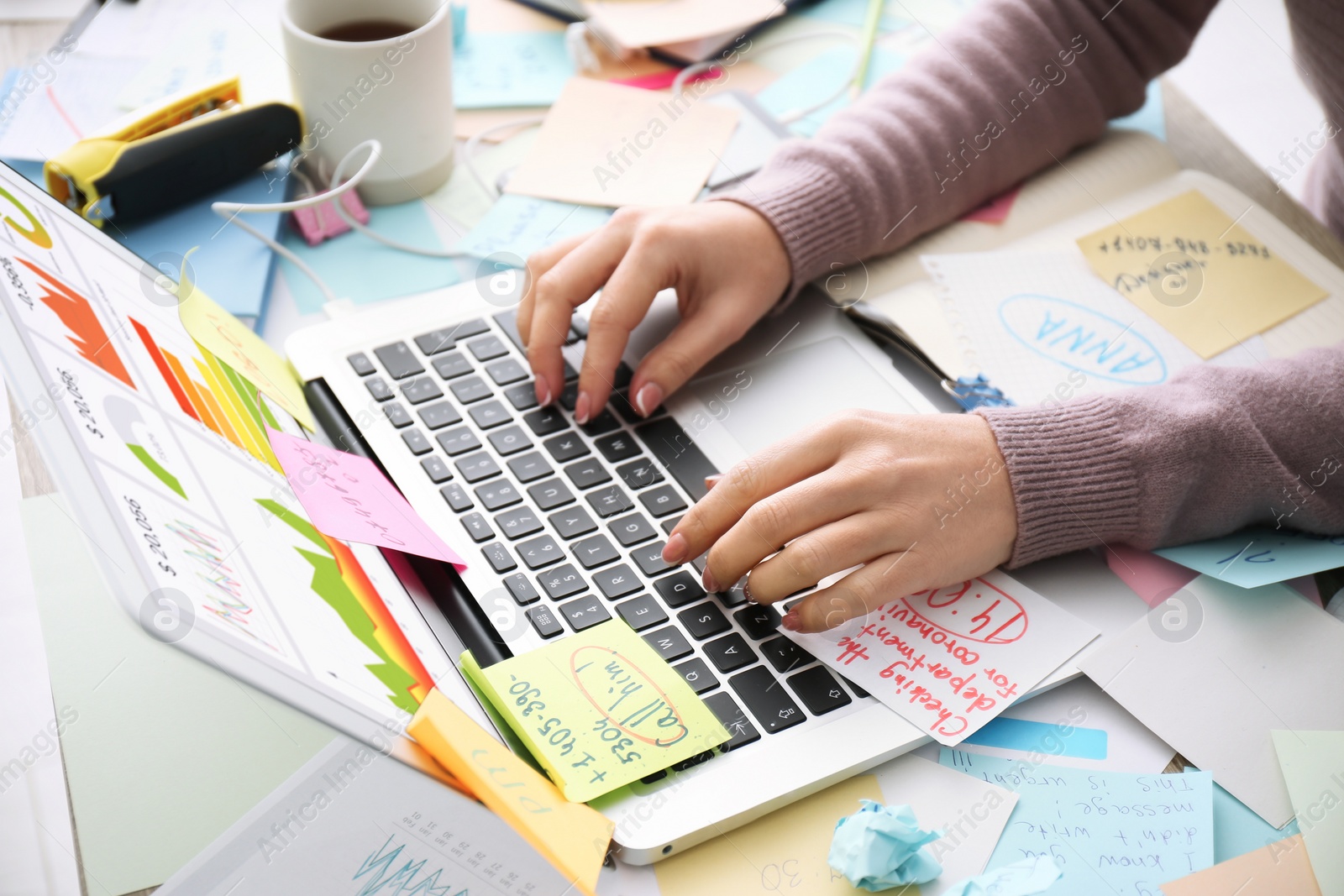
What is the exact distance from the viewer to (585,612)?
1.86ft

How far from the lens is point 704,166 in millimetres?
873

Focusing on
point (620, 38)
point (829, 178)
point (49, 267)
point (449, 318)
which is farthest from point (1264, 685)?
point (620, 38)

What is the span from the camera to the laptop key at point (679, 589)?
1.90 feet

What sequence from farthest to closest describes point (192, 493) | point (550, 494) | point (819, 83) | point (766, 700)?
point (819, 83), point (550, 494), point (766, 700), point (192, 493)

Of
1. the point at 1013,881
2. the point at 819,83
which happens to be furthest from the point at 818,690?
the point at 819,83

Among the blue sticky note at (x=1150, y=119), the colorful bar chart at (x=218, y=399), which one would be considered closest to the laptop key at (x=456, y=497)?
the colorful bar chart at (x=218, y=399)

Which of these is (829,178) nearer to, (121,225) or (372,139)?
(372,139)

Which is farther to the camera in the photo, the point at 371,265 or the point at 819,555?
the point at 371,265

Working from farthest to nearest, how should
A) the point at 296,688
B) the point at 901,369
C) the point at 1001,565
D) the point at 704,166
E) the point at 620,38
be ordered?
the point at 620,38
the point at 704,166
the point at 901,369
the point at 1001,565
the point at 296,688

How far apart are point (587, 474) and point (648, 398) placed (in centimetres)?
7

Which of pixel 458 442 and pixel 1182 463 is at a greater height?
pixel 458 442

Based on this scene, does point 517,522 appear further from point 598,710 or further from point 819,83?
point 819,83

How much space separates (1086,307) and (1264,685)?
0.30 m

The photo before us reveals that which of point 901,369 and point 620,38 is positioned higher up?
point 620,38
